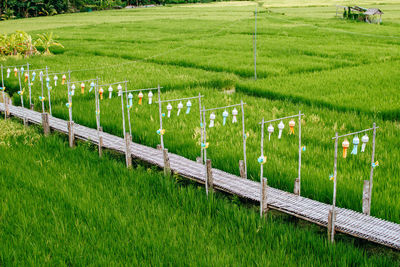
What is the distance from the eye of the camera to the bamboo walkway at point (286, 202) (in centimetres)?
443

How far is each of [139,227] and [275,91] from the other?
23.3ft

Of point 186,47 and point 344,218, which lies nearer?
point 344,218

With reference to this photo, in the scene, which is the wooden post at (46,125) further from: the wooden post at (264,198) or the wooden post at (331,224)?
the wooden post at (331,224)

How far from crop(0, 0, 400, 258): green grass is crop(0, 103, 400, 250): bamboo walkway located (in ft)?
1.36

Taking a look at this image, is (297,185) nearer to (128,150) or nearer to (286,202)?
(286,202)

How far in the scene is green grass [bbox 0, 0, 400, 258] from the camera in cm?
623

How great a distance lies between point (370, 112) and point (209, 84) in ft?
16.3

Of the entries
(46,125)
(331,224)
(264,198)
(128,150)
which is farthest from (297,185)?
(46,125)

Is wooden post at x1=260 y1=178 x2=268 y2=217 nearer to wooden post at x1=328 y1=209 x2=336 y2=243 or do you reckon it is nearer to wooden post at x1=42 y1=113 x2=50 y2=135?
wooden post at x1=328 y1=209 x2=336 y2=243

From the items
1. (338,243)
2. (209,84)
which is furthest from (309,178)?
(209,84)

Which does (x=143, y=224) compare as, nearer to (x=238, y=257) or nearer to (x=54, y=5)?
(x=238, y=257)

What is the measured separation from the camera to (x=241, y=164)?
5891 millimetres

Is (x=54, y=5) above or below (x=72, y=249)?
above

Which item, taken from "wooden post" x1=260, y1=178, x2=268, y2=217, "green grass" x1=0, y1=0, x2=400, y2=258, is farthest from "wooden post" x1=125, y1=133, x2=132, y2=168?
"wooden post" x1=260, y1=178, x2=268, y2=217
